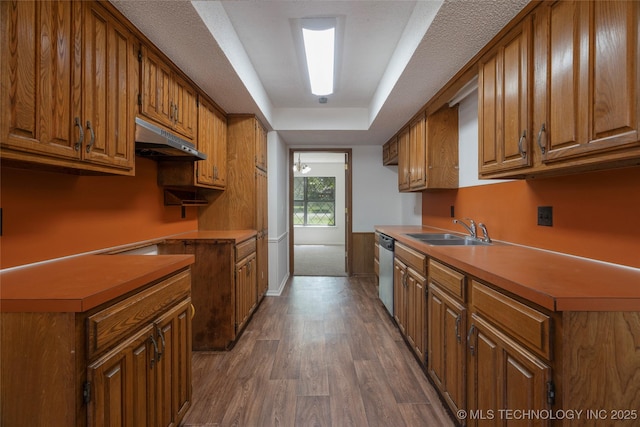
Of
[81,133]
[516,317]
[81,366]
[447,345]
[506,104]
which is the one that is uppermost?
[506,104]

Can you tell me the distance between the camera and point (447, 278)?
1690mm

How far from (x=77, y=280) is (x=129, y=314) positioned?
0.81 feet

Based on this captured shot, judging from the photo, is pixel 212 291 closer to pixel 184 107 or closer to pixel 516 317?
pixel 184 107

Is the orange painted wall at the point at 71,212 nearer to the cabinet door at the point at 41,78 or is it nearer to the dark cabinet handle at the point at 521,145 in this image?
the cabinet door at the point at 41,78

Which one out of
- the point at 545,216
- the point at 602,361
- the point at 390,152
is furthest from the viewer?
the point at 390,152

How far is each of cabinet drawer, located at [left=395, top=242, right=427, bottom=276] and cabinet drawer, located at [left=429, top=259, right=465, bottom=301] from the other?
115 millimetres

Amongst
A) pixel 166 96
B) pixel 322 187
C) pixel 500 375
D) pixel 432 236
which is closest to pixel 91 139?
pixel 166 96

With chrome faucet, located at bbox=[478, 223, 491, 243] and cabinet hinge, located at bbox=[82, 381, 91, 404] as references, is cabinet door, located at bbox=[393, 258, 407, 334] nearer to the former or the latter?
chrome faucet, located at bbox=[478, 223, 491, 243]

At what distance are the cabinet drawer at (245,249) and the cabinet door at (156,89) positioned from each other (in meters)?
1.17

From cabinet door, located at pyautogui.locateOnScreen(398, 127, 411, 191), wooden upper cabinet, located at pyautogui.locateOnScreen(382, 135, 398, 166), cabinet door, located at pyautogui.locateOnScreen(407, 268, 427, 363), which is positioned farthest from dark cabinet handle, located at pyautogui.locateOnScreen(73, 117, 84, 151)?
wooden upper cabinet, located at pyautogui.locateOnScreen(382, 135, 398, 166)

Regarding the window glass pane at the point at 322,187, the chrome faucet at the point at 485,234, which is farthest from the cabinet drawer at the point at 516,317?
the window glass pane at the point at 322,187

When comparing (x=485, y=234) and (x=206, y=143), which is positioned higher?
(x=206, y=143)

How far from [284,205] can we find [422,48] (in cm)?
324

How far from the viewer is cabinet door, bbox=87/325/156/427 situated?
0.98m
